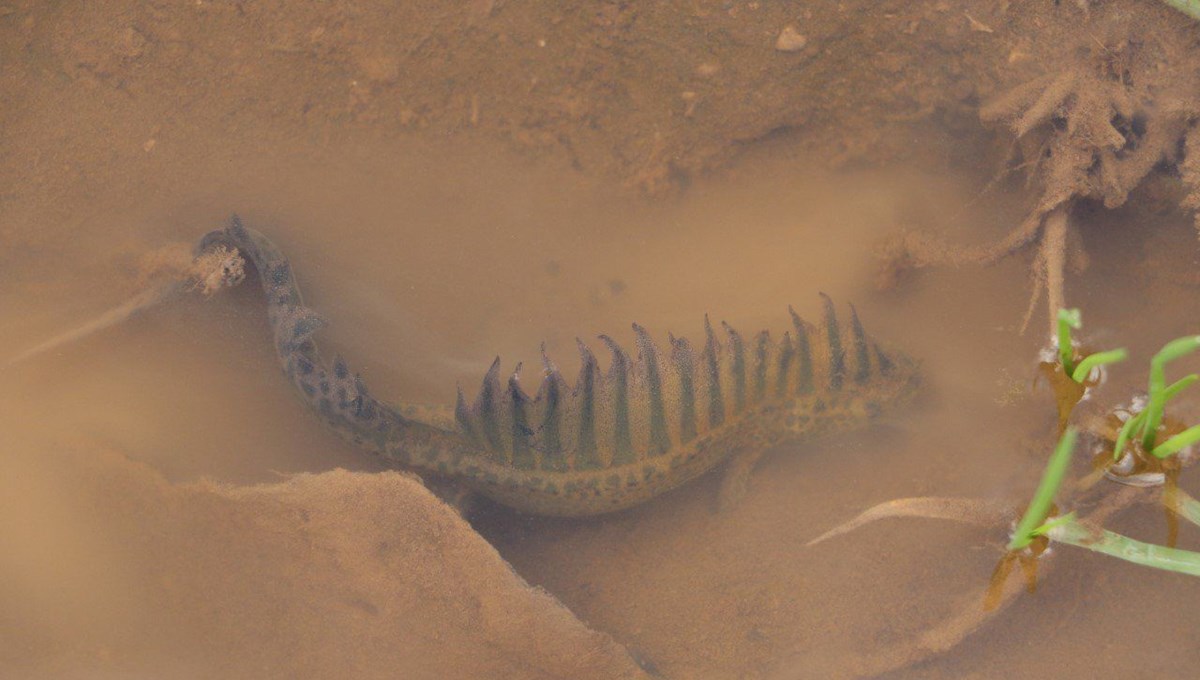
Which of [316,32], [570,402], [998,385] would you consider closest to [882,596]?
[998,385]

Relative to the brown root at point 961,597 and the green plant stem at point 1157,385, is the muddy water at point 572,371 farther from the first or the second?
the green plant stem at point 1157,385

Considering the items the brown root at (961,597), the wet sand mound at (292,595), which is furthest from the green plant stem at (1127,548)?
the wet sand mound at (292,595)

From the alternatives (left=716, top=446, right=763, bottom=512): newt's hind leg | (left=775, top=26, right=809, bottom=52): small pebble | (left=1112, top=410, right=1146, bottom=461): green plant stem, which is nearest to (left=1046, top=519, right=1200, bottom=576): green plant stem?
(left=1112, top=410, right=1146, bottom=461): green plant stem

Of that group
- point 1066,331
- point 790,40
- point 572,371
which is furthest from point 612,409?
point 790,40

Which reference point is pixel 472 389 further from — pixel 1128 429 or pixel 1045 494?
pixel 1128 429

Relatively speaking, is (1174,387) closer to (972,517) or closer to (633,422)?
(972,517)

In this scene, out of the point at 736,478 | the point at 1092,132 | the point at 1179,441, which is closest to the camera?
the point at 1179,441

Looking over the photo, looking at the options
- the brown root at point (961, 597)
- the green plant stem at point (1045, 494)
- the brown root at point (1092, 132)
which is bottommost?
the brown root at point (961, 597)
